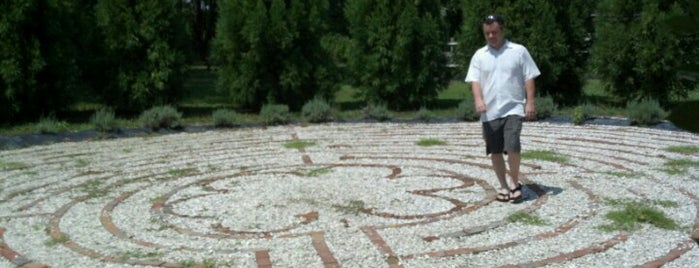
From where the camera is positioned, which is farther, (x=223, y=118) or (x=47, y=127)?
(x=223, y=118)

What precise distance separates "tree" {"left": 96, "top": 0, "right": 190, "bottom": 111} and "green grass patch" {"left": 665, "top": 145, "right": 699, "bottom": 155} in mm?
9967

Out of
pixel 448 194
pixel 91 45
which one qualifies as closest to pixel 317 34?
pixel 91 45

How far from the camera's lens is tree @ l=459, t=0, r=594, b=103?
1528 centimetres

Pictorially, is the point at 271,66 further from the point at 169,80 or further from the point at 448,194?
the point at 448,194

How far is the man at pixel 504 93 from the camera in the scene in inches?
254

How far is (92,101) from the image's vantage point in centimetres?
1872

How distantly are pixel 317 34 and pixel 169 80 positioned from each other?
11.3 ft

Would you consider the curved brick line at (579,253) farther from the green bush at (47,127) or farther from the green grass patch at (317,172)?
the green bush at (47,127)

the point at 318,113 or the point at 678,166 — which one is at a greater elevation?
the point at 318,113

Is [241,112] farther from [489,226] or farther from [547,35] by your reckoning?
[489,226]

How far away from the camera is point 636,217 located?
18.8 feet

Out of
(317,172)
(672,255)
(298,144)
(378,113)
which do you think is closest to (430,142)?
(298,144)

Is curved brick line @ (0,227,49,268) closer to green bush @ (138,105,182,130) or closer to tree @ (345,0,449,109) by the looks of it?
green bush @ (138,105,182,130)

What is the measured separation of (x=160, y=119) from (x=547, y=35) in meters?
8.50
